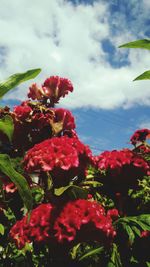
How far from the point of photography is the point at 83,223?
6.55 feet

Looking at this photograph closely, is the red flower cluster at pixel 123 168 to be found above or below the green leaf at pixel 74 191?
above

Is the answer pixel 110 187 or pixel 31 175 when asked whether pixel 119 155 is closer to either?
pixel 110 187

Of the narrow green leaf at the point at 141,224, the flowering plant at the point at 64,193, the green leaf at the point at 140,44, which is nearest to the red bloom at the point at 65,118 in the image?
the flowering plant at the point at 64,193

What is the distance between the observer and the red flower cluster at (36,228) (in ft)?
6.46

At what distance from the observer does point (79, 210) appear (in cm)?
199

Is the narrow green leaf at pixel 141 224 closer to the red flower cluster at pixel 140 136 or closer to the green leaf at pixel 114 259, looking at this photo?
the green leaf at pixel 114 259

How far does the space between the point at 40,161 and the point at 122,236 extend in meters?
0.70

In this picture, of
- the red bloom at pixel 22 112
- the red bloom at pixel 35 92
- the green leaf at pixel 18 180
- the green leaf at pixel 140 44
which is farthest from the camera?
the red bloom at pixel 35 92

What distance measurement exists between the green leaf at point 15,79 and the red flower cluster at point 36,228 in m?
0.66

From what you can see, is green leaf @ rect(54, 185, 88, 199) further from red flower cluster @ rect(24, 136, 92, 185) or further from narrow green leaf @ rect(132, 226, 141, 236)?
narrow green leaf @ rect(132, 226, 141, 236)

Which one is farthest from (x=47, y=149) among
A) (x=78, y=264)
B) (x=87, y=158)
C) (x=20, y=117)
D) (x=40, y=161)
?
(x=78, y=264)

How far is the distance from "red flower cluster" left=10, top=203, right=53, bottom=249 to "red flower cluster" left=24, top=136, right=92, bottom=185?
0.18 m

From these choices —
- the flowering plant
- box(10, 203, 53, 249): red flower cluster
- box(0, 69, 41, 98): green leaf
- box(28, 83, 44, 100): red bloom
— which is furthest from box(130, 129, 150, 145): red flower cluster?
box(0, 69, 41, 98): green leaf

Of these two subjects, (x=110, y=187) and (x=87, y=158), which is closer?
(x=87, y=158)
